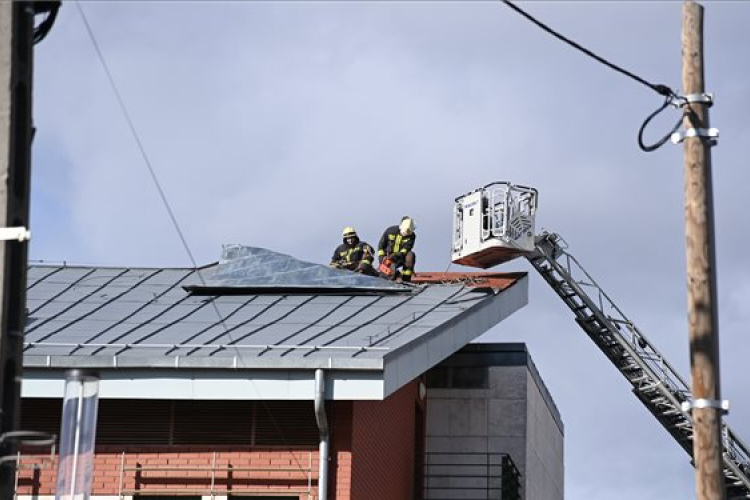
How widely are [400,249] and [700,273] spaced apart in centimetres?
1508

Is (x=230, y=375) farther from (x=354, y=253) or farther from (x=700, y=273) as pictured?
(x=700, y=273)

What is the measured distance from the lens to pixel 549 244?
32938 mm

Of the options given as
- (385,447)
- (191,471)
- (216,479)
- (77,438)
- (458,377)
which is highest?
(458,377)

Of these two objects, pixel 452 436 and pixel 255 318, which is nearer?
pixel 255 318

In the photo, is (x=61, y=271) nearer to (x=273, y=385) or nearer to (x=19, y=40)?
(x=273, y=385)

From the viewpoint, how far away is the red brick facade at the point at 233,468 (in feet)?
72.1

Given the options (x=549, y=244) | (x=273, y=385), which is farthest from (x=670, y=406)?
(x=273, y=385)

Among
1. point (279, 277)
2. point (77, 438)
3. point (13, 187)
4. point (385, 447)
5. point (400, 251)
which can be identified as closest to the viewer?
point (13, 187)

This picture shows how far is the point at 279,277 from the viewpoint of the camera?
26531mm

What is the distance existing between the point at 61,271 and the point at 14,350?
15.2m

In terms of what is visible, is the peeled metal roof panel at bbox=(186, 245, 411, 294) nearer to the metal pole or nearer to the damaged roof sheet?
the damaged roof sheet

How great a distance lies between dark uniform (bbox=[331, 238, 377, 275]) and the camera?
28797 mm

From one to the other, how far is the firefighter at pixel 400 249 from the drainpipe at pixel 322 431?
292 inches

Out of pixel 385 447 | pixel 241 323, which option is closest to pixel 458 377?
pixel 385 447
